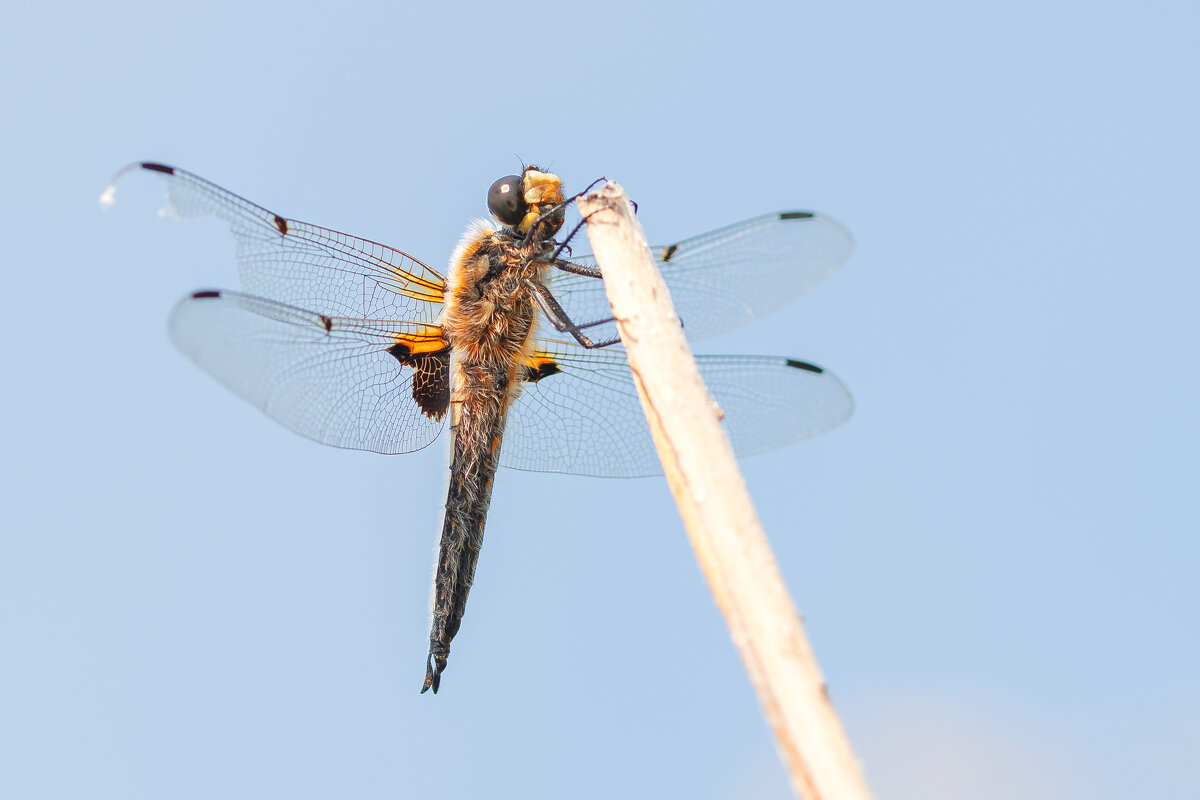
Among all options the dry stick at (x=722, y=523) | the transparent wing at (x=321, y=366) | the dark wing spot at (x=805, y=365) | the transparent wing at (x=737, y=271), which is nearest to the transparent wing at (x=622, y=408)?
the dark wing spot at (x=805, y=365)

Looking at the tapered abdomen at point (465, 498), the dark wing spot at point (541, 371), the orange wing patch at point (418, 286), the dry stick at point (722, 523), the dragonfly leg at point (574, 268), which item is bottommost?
the dry stick at point (722, 523)

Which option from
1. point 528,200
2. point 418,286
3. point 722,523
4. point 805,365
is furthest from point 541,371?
point 722,523

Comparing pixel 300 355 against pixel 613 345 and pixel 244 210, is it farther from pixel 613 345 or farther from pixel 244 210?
pixel 613 345

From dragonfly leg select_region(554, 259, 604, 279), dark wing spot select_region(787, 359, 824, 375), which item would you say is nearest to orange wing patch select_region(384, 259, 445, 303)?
dragonfly leg select_region(554, 259, 604, 279)

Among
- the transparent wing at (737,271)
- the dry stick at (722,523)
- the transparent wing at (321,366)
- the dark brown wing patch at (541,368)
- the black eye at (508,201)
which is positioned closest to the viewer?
the dry stick at (722,523)

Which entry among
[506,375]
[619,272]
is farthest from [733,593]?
[506,375]

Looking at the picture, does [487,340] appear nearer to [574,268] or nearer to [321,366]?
[574,268]

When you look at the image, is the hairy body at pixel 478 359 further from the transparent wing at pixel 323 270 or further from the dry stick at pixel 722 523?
the dry stick at pixel 722 523
